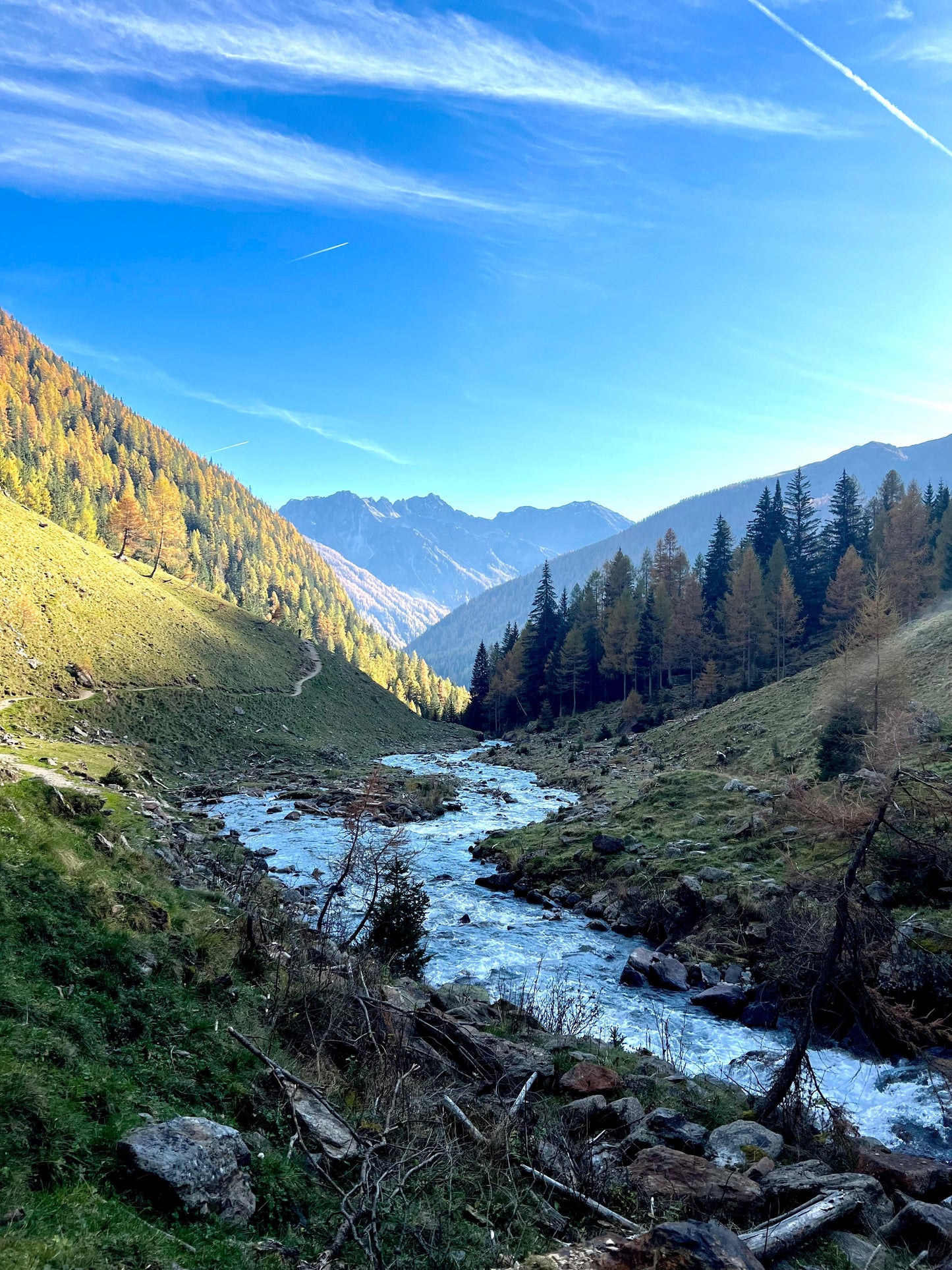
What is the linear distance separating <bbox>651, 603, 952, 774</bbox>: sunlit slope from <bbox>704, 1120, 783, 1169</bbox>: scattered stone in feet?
79.3

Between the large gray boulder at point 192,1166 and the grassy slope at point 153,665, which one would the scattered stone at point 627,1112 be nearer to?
the large gray boulder at point 192,1166

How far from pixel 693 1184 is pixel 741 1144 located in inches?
78.4

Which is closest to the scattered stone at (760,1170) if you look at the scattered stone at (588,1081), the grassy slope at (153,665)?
the scattered stone at (588,1081)

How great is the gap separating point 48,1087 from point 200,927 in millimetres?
6683

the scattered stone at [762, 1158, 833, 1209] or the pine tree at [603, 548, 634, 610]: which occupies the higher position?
the pine tree at [603, 548, 634, 610]

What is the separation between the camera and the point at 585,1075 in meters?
10.4

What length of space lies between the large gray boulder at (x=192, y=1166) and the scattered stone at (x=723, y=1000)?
1319cm

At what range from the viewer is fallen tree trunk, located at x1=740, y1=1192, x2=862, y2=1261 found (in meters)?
6.56

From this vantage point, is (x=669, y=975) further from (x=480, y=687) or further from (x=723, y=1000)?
(x=480, y=687)

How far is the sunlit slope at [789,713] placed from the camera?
114 ft

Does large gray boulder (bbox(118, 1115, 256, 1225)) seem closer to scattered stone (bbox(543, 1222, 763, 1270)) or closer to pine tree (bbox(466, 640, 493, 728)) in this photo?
scattered stone (bbox(543, 1222, 763, 1270))

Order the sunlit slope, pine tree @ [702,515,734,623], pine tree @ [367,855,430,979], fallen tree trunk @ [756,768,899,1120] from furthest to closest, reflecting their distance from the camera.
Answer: pine tree @ [702,515,734,623] < the sunlit slope < pine tree @ [367,855,430,979] < fallen tree trunk @ [756,768,899,1120]

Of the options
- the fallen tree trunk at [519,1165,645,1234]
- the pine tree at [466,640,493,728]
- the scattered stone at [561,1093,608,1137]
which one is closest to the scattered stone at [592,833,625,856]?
the scattered stone at [561,1093,608,1137]

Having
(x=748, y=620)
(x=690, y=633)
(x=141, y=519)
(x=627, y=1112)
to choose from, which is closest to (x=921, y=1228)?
(x=627, y=1112)
